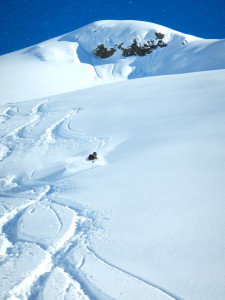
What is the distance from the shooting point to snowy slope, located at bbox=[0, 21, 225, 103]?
24.8m

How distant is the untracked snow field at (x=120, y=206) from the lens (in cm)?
262

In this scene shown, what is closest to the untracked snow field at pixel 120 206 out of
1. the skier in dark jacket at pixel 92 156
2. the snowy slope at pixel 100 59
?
the skier in dark jacket at pixel 92 156

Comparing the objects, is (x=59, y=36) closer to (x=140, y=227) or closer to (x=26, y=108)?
(x=26, y=108)

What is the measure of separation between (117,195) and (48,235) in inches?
51.4

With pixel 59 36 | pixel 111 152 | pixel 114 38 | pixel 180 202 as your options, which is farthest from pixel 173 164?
pixel 59 36

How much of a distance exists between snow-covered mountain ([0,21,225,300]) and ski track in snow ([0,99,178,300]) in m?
0.01

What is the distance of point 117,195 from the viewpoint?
13.3 ft

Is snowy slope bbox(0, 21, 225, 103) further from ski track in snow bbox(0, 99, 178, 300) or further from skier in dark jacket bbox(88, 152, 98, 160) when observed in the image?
skier in dark jacket bbox(88, 152, 98, 160)

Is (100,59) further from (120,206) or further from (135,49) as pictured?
(120,206)

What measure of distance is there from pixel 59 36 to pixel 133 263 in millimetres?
53535

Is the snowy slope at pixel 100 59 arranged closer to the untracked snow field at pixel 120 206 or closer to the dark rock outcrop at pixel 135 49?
the dark rock outcrop at pixel 135 49

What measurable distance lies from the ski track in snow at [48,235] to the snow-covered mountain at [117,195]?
1 centimetres

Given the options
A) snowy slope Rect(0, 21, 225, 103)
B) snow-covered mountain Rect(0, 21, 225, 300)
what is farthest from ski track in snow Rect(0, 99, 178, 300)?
snowy slope Rect(0, 21, 225, 103)

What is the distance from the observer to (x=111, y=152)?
5.72m
